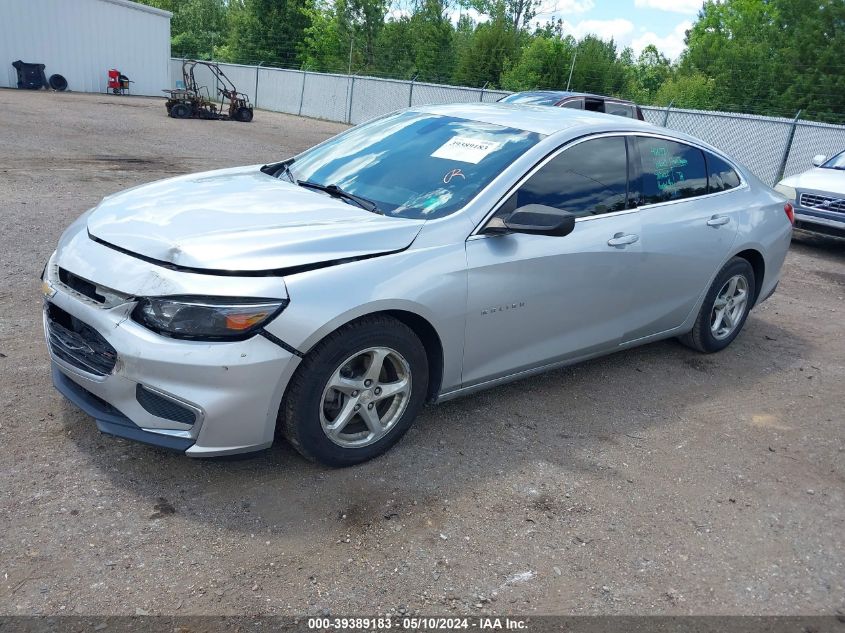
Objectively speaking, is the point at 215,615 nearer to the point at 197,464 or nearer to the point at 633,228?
the point at 197,464

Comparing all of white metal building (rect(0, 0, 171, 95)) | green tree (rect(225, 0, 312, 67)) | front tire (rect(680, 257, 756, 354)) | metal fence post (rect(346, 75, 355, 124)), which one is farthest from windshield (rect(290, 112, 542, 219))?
green tree (rect(225, 0, 312, 67))

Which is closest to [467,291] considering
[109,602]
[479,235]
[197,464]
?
[479,235]

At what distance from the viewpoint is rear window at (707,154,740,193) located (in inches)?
203

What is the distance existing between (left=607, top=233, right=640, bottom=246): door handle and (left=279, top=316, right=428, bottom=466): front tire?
1.46 meters

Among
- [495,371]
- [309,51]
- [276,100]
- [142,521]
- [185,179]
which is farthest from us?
[309,51]

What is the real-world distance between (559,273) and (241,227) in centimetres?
171

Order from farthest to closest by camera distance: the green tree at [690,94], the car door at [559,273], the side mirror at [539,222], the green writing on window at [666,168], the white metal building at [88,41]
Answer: the green tree at [690,94] < the white metal building at [88,41] < the green writing on window at [666,168] < the car door at [559,273] < the side mirror at [539,222]

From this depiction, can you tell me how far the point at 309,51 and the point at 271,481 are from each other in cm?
5012

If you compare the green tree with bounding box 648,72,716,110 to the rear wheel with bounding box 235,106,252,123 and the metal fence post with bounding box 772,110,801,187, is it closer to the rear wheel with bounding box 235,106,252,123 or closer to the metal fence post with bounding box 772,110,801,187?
the metal fence post with bounding box 772,110,801,187

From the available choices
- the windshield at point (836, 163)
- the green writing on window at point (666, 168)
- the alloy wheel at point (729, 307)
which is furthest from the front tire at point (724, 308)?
the windshield at point (836, 163)

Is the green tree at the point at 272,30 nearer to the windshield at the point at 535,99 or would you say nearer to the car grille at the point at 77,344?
the windshield at the point at 535,99

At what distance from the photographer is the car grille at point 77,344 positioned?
310cm

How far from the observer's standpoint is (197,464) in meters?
3.41

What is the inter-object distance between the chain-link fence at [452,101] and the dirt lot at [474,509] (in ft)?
41.4
